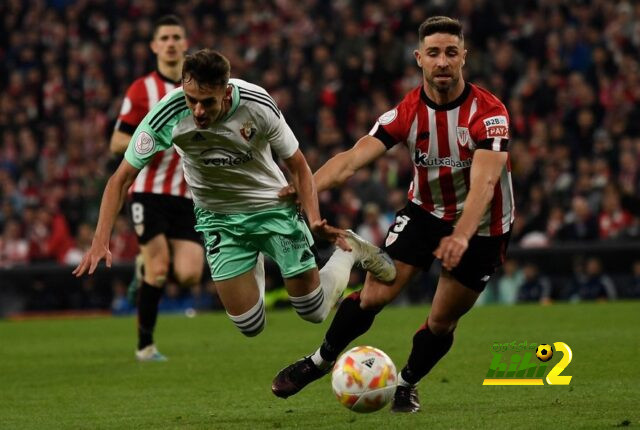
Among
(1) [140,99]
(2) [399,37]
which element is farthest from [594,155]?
(1) [140,99]

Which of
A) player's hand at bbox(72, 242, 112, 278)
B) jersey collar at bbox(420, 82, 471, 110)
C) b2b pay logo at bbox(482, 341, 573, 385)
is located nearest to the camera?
player's hand at bbox(72, 242, 112, 278)

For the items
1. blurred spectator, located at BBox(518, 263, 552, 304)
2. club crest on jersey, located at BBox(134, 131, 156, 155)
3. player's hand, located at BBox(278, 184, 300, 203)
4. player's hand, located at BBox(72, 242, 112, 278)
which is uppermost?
club crest on jersey, located at BBox(134, 131, 156, 155)

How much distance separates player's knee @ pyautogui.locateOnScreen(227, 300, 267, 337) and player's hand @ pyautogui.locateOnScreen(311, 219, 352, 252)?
1189 mm

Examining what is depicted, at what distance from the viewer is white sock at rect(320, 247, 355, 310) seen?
296 inches

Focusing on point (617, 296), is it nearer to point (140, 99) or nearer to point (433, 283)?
point (433, 283)

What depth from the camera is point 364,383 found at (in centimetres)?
647

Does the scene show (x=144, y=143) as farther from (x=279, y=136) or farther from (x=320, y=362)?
(x=320, y=362)

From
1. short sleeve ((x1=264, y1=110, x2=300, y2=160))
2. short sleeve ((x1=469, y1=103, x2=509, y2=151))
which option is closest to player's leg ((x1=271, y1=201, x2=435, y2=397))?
short sleeve ((x1=469, y1=103, x2=509, y2=151))

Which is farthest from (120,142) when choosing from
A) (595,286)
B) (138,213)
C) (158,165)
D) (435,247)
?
(595,286)

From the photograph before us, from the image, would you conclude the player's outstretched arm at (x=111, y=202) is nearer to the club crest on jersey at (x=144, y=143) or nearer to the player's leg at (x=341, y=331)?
the club crest on jersey at (x=144, y=143)

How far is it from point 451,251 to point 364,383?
1.23 meters

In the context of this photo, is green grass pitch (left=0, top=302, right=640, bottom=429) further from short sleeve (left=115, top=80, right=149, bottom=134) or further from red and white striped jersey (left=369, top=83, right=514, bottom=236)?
short sleeve (left=115, top=80, right=149, bottom=134)

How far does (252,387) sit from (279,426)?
1.95m

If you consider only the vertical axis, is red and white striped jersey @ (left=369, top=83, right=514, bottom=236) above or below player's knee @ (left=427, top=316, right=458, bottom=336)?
above
